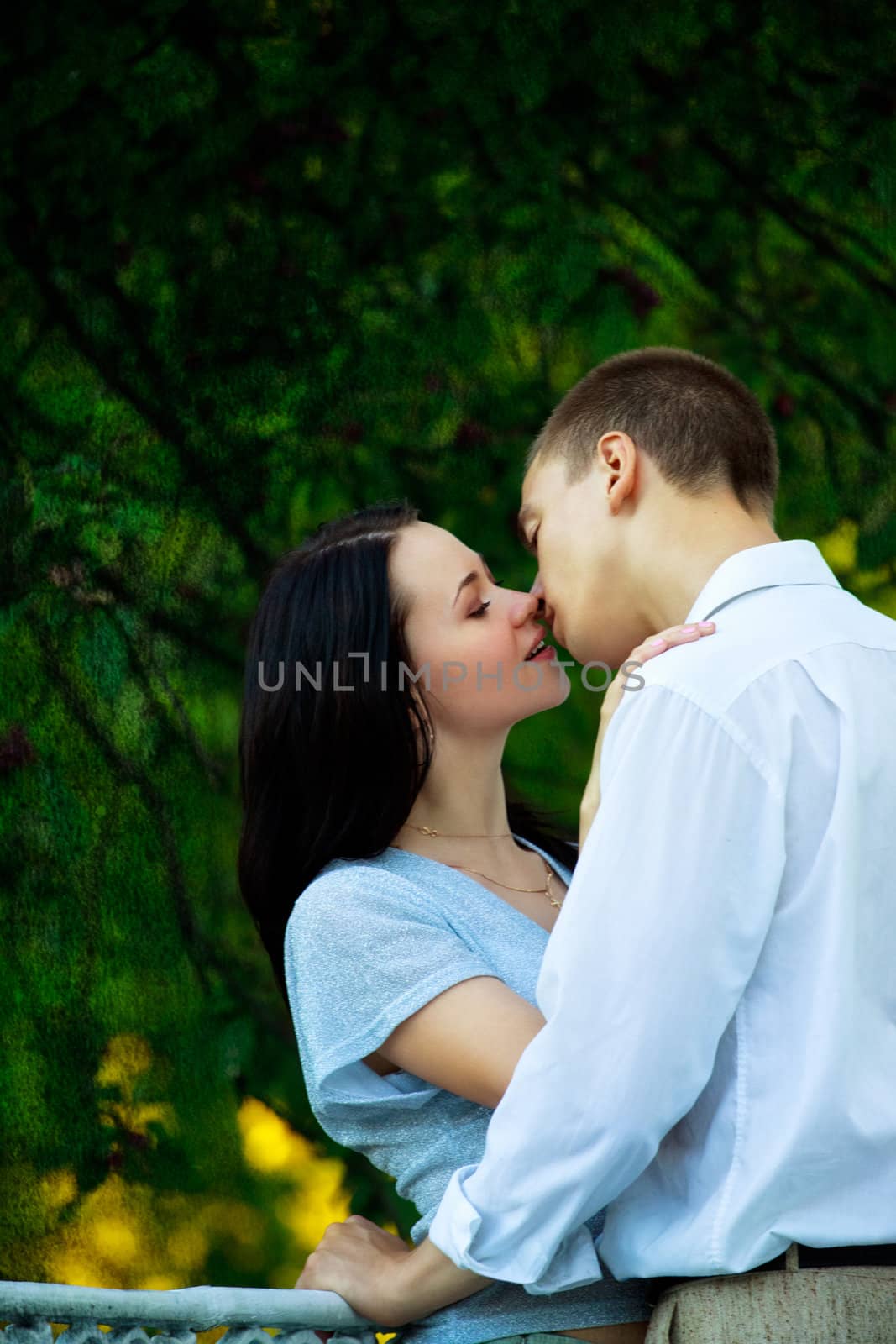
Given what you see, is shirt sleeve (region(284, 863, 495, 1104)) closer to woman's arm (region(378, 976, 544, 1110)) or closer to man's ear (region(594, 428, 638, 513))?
woman's arm (region(378, 976, 544, 1110))

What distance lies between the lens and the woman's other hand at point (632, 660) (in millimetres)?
1135

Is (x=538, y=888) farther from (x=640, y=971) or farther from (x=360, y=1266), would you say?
(x=640, y=971)

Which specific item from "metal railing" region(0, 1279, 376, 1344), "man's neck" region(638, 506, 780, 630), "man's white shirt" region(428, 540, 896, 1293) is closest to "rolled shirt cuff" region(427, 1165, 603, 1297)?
"man's white shirt" region(428, 540, 896, 1293)

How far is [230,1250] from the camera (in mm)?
2262

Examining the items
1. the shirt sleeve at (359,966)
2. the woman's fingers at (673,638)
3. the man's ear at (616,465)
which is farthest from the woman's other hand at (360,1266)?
the man's ear at (616,465)

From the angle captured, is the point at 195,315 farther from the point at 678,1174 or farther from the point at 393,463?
the point at 678,1174

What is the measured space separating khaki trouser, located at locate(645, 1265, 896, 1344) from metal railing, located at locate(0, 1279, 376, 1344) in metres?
0.38

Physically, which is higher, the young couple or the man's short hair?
the man's short hair

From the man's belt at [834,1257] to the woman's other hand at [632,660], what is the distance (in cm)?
31

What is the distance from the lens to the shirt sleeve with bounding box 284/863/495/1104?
1.27 metres

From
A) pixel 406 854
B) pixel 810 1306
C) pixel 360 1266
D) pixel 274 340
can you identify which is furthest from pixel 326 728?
pixel 274 340

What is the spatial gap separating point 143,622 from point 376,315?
2.07ft

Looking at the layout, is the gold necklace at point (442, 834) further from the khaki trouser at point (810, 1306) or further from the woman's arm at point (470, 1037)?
the khaki trouser at point (810, 1306)

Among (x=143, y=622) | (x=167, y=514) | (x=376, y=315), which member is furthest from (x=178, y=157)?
(x=143, y=622)
